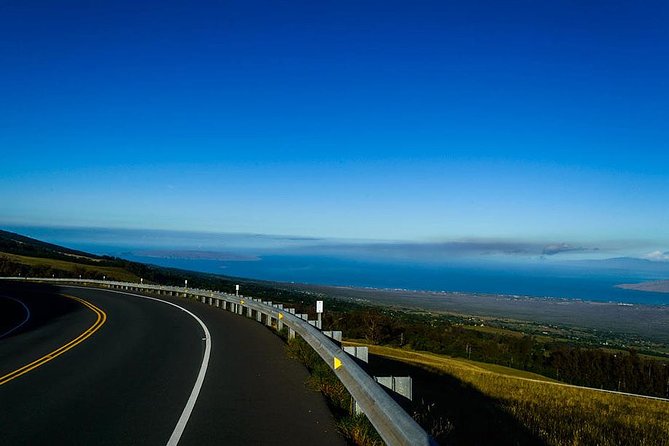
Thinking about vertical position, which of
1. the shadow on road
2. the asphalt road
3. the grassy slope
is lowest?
the asphalt road

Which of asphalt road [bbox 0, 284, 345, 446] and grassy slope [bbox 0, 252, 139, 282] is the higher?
grassy slope [bbox 0, 252, 139, 282]

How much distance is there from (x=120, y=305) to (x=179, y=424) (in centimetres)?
2618

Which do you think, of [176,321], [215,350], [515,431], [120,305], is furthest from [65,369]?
[120,305]

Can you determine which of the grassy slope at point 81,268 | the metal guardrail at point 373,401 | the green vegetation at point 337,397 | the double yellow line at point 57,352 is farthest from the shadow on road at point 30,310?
the grassy slope at point 81,268

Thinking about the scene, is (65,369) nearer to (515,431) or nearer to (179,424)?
(179,424)

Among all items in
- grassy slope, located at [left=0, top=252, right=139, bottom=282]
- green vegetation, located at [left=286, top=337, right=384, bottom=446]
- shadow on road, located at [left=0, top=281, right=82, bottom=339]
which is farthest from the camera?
grassy slope, located at [left=0, top=252, right=139, bottom=282]

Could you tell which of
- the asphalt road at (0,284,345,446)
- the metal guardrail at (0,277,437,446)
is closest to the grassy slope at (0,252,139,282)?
the asphalt road at (0,284,345,446)

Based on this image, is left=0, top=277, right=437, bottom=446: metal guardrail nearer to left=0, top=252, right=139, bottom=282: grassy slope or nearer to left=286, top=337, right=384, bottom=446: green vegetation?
left=286, top=337, right=384, bottom=446: green vegetation

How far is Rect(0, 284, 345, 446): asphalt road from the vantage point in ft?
23.6

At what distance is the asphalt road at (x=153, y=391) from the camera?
283 inches

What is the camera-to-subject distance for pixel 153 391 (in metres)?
9.82

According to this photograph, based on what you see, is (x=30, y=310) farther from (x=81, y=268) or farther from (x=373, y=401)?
(x=81, y=268)

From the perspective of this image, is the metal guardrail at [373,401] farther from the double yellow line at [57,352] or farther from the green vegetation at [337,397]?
the double yellow line at [57,352]

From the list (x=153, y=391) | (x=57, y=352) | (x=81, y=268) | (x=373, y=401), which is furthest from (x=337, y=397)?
(x=81, y=268)
